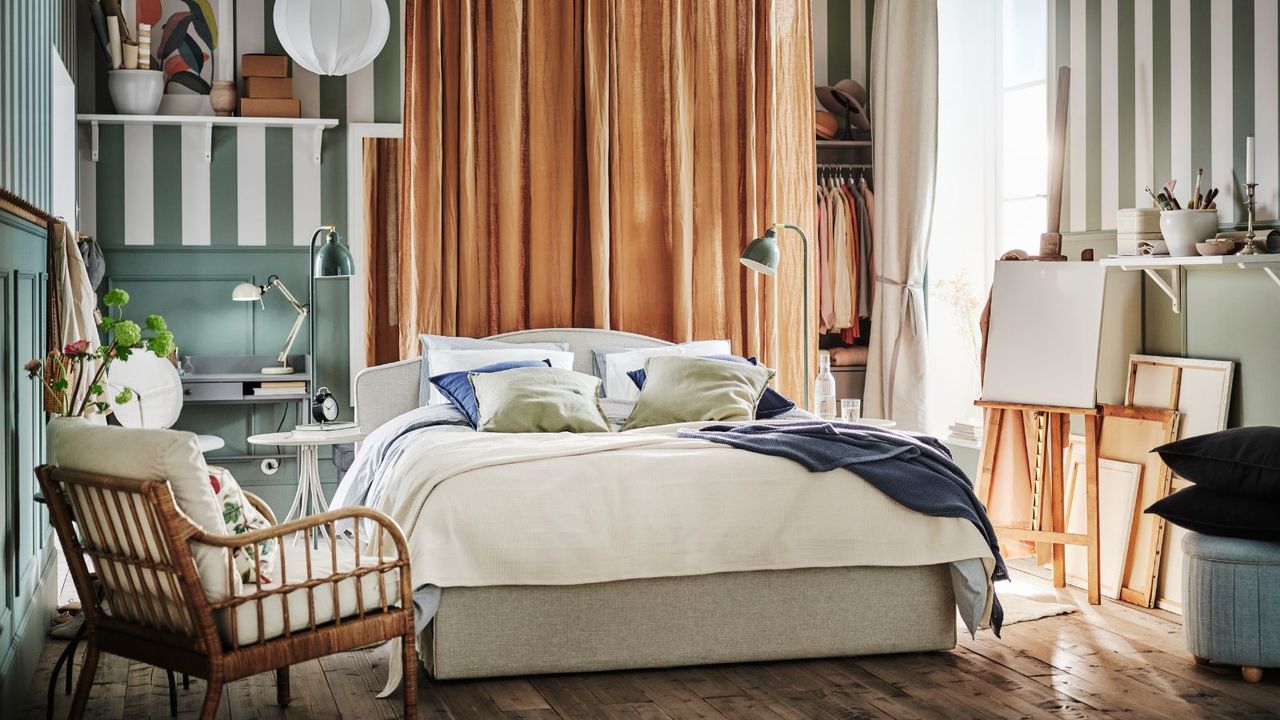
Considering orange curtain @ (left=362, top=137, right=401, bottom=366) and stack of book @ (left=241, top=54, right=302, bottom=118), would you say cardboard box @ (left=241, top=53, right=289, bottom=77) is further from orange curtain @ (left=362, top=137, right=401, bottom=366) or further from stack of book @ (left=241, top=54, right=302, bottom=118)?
orange curtain @ (left=362, top=137, right=401, bottom=366)

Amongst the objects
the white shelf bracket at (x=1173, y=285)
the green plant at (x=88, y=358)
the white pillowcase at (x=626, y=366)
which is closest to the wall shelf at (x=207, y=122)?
the white pillowcase at (x=626, y=366)

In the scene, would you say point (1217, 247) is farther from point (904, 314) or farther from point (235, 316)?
point (235, 316)

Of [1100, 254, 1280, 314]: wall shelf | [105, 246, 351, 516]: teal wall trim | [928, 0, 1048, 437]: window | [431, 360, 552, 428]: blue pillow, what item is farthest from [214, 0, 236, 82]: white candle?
[1100, 254, 1280, 314]: wall shelf

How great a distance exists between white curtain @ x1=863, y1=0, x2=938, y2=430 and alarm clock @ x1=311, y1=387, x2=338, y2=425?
8.83ft

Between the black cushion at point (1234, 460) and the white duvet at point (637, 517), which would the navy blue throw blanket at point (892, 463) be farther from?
the black cushion at point (1234, 460)

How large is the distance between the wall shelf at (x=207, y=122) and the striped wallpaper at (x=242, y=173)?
3 centimetres

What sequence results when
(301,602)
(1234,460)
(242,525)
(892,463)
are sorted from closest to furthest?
(301,602) < (242,525) < (1234,460) < (892,463)

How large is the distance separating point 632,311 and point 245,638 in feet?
11.1

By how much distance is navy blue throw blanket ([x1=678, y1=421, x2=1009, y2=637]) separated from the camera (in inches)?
142

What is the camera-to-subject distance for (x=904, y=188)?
234 inches

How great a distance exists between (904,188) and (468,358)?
2.34 m

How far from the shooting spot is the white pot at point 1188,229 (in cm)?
409

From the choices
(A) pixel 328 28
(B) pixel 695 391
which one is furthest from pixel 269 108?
(B) pixel 695 391

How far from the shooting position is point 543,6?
18.8ft
